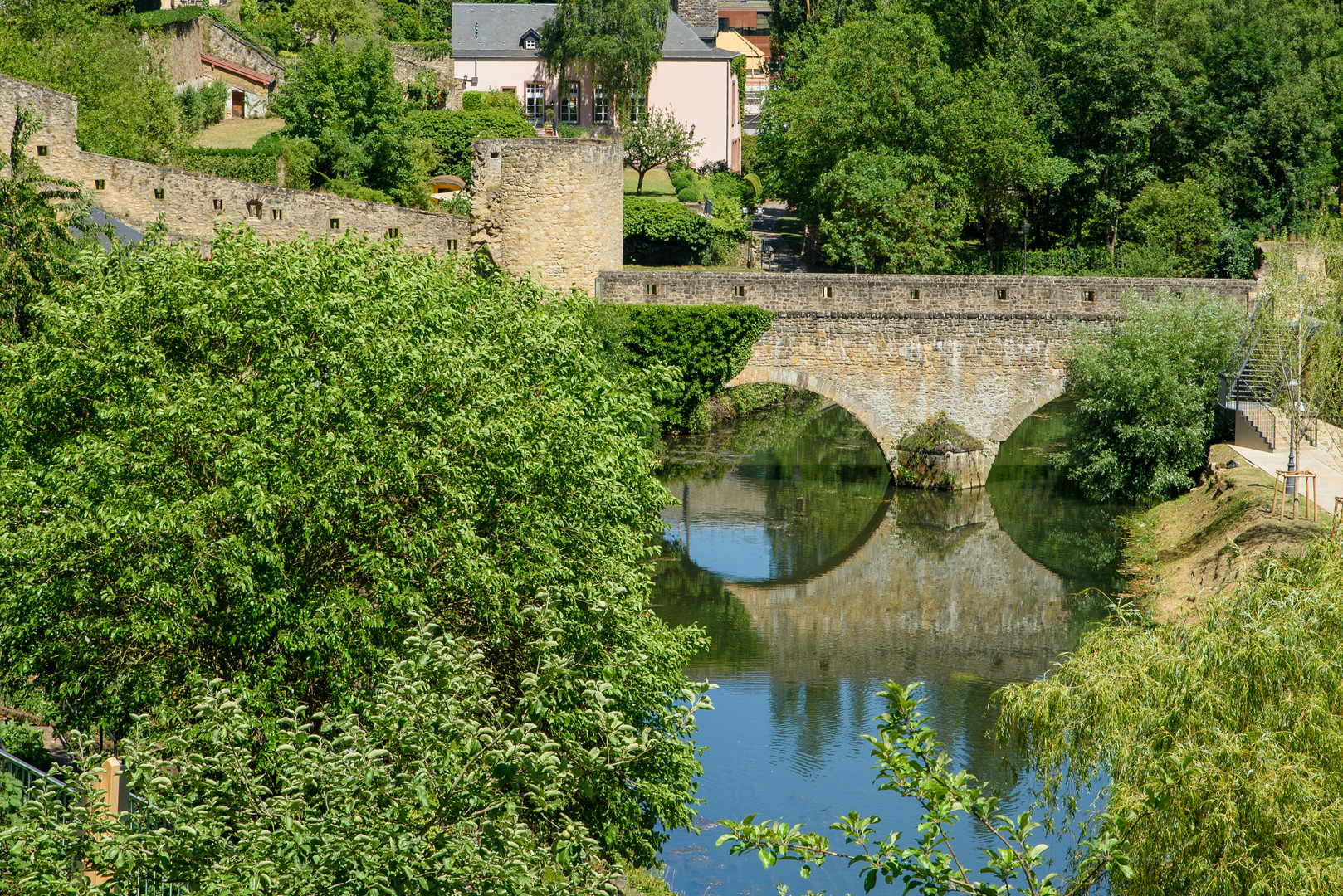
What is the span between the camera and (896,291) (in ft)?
81.6

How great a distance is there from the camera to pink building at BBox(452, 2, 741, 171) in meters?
43.3

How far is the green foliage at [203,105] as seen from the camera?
1447 inches

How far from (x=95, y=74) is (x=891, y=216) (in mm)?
17113

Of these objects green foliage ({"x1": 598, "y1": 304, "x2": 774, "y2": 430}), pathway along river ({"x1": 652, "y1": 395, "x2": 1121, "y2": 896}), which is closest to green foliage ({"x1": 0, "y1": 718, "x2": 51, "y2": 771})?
pathway along river ({"x1": 652, "y1": 395, "x2": 1121, "y2": 896})

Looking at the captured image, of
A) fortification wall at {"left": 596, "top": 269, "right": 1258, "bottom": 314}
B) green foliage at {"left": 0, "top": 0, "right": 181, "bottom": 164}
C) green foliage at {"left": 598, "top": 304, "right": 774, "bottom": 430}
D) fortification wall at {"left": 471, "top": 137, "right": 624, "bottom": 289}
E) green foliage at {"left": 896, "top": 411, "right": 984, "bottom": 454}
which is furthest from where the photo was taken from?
green foliage at {"left": 0, "top": 0, "right": 181, "bottom": 164}

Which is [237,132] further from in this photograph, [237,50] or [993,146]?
[993,146]

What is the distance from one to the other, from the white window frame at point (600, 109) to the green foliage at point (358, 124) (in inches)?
449

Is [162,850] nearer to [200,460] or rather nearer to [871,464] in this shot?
[200,460]

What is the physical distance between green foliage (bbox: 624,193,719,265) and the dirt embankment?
1553cm

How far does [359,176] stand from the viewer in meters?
31.5

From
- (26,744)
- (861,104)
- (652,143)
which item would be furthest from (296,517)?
(652,143)

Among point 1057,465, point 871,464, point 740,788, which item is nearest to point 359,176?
point 871,464

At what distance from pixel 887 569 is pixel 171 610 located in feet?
43.7

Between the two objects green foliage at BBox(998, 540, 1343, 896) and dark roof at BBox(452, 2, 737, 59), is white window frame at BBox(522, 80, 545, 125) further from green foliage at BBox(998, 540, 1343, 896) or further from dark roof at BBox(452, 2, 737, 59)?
green foliage at BBox(998, 540, 1343, 896)
